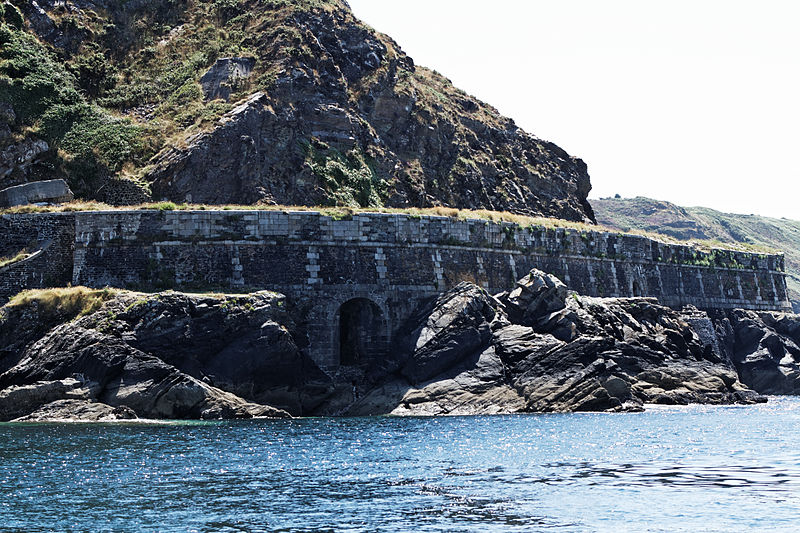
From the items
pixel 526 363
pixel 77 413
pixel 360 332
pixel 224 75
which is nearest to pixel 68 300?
pixel 77 413

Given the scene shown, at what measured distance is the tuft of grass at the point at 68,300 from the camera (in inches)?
1884

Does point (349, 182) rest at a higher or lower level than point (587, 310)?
higher

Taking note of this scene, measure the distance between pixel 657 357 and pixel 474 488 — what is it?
29204 mm

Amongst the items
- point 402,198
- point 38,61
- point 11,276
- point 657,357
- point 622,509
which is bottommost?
point 622,509

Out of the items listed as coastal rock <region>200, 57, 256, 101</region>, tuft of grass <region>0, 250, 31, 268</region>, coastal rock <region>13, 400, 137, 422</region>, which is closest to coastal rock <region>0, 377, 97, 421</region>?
coastal rock <region>13, 400, 137, 422</region>

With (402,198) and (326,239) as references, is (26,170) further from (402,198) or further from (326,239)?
(402,198)

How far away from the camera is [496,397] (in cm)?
4806

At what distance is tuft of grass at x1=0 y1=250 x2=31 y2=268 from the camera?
166ft

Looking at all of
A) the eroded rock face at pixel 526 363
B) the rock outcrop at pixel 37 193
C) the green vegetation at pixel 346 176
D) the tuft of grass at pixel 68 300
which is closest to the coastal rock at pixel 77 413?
the tuft of grass at pixel 68 300

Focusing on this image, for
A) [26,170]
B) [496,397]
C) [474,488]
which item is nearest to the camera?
[474,488]

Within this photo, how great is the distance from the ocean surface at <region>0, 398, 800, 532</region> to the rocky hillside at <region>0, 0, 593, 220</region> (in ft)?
78.3

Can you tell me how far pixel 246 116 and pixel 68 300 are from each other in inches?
817

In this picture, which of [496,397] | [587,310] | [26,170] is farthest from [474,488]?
[26,170]

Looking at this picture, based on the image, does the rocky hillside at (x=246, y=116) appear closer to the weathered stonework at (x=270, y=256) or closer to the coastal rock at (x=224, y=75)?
the coastal rock at (x=224, y=75)
